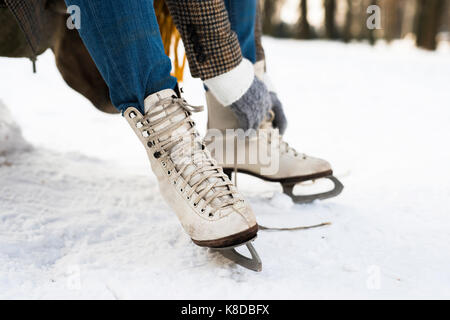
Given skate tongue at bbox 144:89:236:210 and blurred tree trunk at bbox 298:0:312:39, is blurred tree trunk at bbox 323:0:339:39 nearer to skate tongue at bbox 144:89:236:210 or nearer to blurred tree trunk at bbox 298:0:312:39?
blurred tree trunk at bbox 298:0:312:39

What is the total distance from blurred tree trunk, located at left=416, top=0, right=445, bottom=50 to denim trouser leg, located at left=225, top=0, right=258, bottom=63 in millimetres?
6201

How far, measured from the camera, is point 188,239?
0.76m

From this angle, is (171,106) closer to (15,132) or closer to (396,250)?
(396,250)

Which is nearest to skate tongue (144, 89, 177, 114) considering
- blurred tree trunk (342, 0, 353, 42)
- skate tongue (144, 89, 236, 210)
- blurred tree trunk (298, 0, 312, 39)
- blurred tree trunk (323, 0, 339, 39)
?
skate tongue (144, 89, 236, 210)

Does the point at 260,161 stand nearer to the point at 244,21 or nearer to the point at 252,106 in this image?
the point at 252,106

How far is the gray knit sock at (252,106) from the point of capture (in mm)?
839

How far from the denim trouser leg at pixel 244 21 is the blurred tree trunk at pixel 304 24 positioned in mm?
7116

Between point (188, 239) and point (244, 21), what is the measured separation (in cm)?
50

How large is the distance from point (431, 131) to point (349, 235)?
3.26 feet

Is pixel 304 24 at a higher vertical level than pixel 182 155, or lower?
lower

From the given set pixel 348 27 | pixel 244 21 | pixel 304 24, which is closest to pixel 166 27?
pixel 244 21

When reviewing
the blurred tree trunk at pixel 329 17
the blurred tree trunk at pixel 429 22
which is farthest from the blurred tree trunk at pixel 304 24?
the blurred tree trunk at pixel 429 22

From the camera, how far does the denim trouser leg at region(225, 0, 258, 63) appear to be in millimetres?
915

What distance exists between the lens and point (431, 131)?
1.57 m
